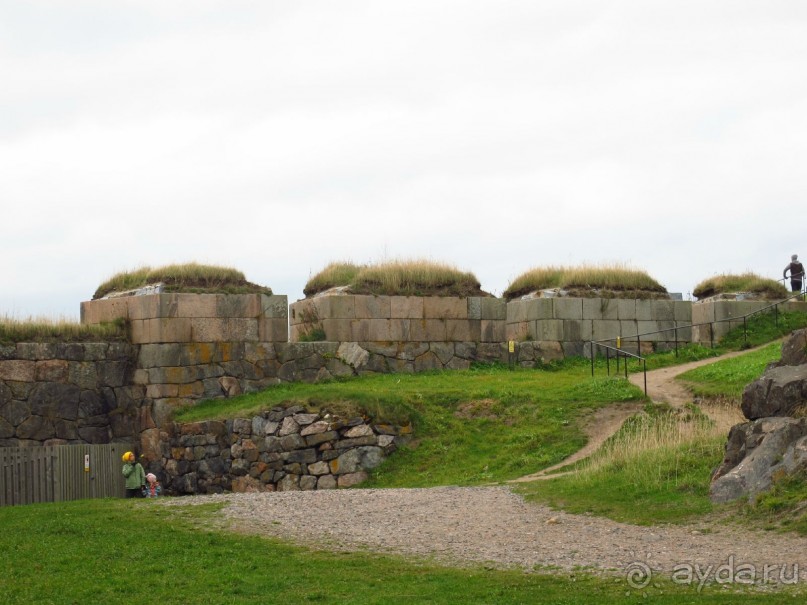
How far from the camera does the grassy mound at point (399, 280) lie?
28.1 meters

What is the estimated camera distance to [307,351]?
86.7 feet

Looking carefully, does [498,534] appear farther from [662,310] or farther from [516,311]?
[662,310]

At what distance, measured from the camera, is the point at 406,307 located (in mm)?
27938

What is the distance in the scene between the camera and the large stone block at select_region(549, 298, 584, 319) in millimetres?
29656

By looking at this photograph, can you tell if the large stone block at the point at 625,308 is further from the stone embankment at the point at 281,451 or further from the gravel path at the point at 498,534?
the gravel path at the point at 498,534

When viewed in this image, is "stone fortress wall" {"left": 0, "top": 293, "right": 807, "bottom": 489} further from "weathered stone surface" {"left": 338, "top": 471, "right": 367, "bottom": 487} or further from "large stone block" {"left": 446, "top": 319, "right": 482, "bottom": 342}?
"weathered stone surface" {"left": 338, "top": 471, "right": 367, "bottom": 487}

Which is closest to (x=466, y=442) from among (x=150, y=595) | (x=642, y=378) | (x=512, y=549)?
(x=642, y=378)

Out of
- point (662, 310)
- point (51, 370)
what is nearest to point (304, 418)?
point (51, 370)

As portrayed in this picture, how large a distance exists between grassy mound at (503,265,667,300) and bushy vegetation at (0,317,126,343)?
11089mm

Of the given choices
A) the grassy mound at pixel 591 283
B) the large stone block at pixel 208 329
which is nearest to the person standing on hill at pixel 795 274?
the grassy mound at pixel 591 283

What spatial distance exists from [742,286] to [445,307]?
34.7ft

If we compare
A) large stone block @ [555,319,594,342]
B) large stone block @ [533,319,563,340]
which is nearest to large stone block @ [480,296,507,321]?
large stone block @ [533,319,563,340]

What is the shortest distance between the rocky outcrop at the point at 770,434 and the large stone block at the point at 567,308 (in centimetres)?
1294

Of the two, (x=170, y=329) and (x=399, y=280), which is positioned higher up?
(x=399, y=280)
